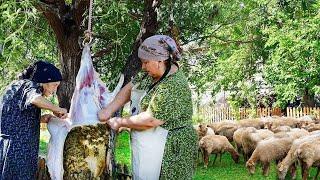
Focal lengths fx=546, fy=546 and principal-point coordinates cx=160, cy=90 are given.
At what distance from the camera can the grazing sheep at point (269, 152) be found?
10820 mm

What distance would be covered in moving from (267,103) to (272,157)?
18.8 metres

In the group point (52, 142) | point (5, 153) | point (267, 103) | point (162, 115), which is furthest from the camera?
point (267, 103)

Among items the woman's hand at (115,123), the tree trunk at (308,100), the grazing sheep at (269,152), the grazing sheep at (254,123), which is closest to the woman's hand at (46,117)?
the woman's hand at (115,123)

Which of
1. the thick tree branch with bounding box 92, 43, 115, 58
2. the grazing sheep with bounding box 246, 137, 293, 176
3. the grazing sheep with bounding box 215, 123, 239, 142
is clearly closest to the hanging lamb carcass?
the thick tree branch with bounding box 92, 43, 115, 58

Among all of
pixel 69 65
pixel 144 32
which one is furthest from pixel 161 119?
pixel 69 65

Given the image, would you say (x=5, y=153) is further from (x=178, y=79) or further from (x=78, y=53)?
(x=78, y=53)

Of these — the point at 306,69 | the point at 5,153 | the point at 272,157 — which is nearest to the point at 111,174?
the point at 5,153

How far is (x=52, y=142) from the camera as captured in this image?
4.28m

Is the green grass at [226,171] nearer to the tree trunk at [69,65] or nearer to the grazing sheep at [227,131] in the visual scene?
the grazing sheep at [227,131]

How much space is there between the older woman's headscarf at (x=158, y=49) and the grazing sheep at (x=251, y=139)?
892 cm

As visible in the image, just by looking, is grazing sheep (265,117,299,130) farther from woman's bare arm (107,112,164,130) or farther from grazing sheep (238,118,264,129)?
woman's bare arm (107,112,164,130)

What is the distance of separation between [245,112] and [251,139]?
51.9 feet

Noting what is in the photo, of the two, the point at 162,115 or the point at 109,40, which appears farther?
the point at 109,40

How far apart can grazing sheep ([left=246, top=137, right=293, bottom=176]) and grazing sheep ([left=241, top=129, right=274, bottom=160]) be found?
52.5 inches
